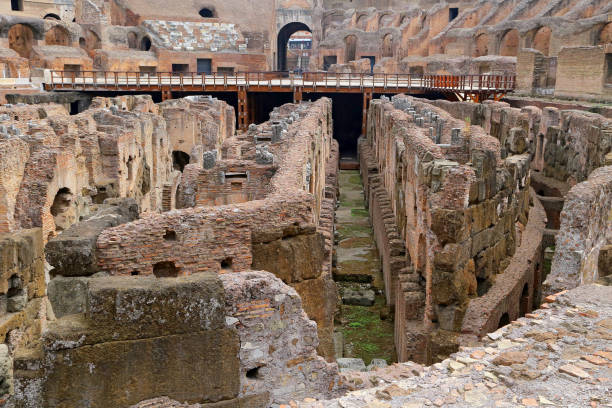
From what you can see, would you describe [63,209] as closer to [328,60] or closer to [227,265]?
[227,265]

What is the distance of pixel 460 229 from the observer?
25.6ft

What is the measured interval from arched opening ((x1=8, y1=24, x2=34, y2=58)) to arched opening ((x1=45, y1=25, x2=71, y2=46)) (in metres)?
1.03

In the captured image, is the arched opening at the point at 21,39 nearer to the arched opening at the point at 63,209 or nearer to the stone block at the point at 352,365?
the arched opening at the point at 63,209

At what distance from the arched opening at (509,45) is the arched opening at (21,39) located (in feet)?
90.7

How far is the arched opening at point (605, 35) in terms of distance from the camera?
2748 cm

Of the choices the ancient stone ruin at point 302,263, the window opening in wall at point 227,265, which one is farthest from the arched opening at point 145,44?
the window opening in wall at point 227,265

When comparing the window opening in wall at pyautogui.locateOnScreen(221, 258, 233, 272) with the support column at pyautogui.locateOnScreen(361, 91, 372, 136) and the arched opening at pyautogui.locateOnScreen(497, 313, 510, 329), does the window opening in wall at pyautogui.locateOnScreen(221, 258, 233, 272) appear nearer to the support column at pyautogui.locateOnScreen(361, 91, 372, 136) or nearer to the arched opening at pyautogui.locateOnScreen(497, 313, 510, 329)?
the arched opening at pyautogui.locateOnScreen(497, 313, 510, 329)

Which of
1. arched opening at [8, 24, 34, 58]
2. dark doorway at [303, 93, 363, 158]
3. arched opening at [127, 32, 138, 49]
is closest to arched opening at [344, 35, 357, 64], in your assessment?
dark doorway at [303, 93, 363, 158]

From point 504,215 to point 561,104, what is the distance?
12.8m

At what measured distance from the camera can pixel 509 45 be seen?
119 ft

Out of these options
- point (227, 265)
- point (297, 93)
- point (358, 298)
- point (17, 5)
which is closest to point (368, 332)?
point (358, 298)

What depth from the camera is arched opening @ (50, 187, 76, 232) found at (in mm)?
10995

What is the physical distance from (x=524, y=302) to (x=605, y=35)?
22279 millimetres

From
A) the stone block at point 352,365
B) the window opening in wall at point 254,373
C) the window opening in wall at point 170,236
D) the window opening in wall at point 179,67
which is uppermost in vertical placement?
the window opening in wall at point 179,67
